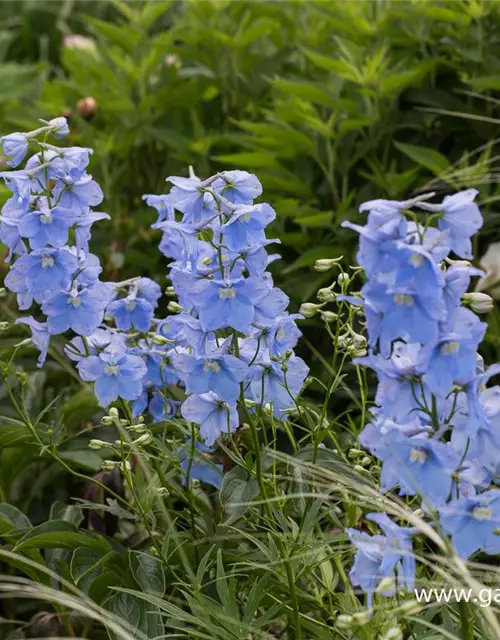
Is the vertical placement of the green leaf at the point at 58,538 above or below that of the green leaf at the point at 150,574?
below

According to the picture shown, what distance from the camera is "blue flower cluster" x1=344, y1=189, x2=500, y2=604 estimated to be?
→ 3.83ft

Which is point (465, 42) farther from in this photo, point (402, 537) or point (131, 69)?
point (402, 537)

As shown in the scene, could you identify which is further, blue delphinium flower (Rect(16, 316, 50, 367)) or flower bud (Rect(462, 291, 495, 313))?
blue delphinium flower (Rect(16, 316, 50, 367))

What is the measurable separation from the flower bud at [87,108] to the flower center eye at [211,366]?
187 centimetres

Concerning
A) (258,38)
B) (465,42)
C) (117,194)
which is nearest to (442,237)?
(465,42)

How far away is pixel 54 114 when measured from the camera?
11.0ft

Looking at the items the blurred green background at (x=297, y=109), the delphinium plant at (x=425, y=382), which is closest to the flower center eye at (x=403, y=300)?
the delphinium plant at (x=425, y=382)

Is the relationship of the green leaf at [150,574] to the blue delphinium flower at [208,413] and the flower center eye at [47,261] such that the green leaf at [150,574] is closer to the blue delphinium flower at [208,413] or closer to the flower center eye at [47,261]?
the blue delphinium flower at [208,413]

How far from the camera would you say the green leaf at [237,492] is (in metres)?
1.51

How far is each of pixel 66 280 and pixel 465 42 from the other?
1494 millimetres

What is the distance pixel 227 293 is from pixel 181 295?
149 millimetres

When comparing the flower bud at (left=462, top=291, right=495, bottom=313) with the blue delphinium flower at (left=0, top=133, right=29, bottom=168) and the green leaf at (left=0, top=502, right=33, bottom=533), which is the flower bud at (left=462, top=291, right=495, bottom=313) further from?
the green leaf at (left=0, top=502, right=33, bottom=533)

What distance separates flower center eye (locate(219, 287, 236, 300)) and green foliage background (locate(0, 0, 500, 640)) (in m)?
0.31

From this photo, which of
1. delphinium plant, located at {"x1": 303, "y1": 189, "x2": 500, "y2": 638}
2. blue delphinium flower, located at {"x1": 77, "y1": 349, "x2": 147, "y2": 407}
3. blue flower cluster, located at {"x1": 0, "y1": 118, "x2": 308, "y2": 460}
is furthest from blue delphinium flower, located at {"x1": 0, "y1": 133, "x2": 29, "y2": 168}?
delphinium plant, located at {"x1": 303, "y1": 189, "x2": 500, "y2": 638}
